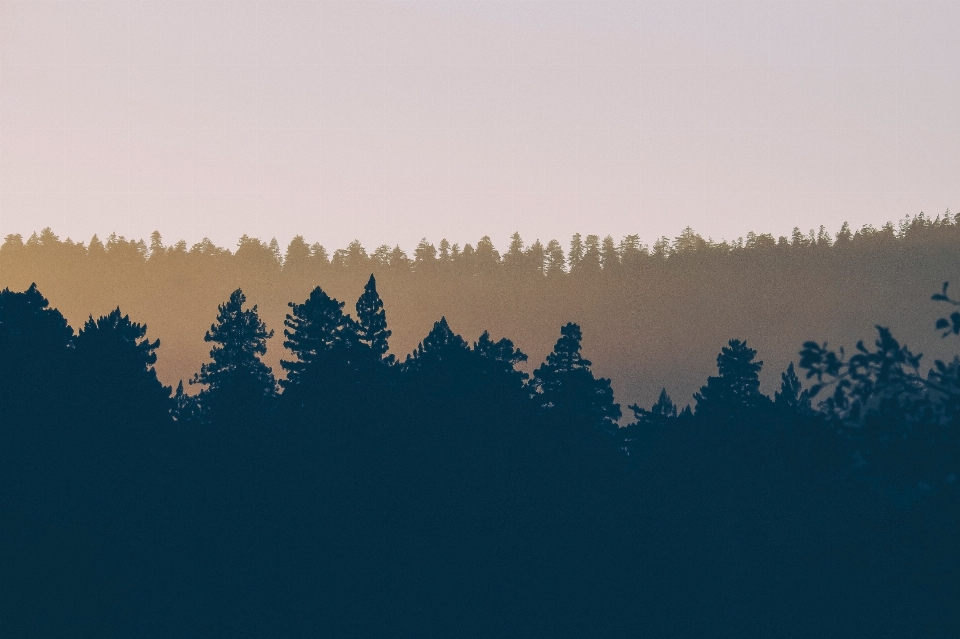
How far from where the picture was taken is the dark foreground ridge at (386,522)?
29.8 meters

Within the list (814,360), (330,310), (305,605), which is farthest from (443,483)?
(814,360)

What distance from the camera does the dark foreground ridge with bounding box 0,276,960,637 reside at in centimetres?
2975

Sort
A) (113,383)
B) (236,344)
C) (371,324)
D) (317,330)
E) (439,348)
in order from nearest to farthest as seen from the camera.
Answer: (113,383) → (439,348) → (317,330) → (371,324) → (236,344)

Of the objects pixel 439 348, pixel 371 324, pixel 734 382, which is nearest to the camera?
pixel 439 348

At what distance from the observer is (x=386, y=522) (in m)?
33.5

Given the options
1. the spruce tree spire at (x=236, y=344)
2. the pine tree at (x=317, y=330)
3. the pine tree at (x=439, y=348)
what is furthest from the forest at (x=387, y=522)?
the spruce tree spire at (x=236, y=344)

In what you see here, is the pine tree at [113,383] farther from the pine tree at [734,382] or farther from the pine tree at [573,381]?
the pine tree at [734,382]

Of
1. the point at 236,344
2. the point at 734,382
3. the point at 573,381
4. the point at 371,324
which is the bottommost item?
the point at 734,382

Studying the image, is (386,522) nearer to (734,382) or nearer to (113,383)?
(113,383)

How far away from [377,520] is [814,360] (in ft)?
86.3

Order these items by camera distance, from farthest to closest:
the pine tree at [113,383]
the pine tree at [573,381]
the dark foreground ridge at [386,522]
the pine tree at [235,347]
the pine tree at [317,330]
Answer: the pine tree at [573,381], the pine tree at [235,347], the pine tree at [317,330], the pine tree at [113,383], the dark foreground ridge at [386,522]

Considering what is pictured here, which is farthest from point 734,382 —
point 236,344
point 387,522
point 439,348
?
point 387,522

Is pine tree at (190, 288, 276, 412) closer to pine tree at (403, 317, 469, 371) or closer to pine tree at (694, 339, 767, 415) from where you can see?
pine tree at (403, 317, 469, 371)

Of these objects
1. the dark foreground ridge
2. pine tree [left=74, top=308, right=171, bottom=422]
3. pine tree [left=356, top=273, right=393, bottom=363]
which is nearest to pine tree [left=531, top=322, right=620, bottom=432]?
pine tree [left=356, top=273, right=393, bottom=363]
